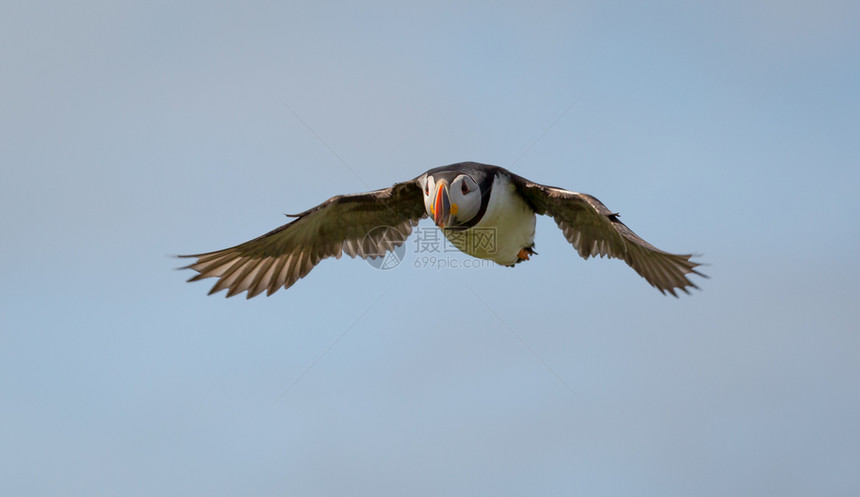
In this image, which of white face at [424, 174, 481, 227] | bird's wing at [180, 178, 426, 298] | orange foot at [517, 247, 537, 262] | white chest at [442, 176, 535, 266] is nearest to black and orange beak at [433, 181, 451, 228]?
white face at [424, 174, 481, 227]

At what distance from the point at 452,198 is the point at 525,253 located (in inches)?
90.0

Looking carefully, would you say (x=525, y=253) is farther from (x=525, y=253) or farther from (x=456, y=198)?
(x=456, y=198)

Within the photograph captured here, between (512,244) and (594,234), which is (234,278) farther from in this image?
(594,234)

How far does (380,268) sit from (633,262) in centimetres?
369

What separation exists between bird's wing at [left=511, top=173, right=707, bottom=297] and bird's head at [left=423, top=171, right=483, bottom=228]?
3.00 feet

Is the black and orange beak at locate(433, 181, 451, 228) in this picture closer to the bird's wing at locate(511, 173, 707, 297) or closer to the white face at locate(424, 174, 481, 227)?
the white face at locate(424, 174, 481, 227)

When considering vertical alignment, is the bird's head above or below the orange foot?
below

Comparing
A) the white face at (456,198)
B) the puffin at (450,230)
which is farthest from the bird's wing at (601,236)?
the white face at (456,198)

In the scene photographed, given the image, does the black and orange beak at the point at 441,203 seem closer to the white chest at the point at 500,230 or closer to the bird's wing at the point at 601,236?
the white chest at the point at 500,230

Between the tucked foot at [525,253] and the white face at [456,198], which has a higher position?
the tucked foot at [525,253]

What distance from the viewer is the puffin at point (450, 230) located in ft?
35.2

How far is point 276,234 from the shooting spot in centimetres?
1209

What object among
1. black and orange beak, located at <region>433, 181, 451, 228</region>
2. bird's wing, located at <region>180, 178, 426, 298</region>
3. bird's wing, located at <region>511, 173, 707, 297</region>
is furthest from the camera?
bird's wing, located at <region>180, 178, 426, 298</region>

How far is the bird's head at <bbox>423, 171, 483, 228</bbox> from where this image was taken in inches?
420
